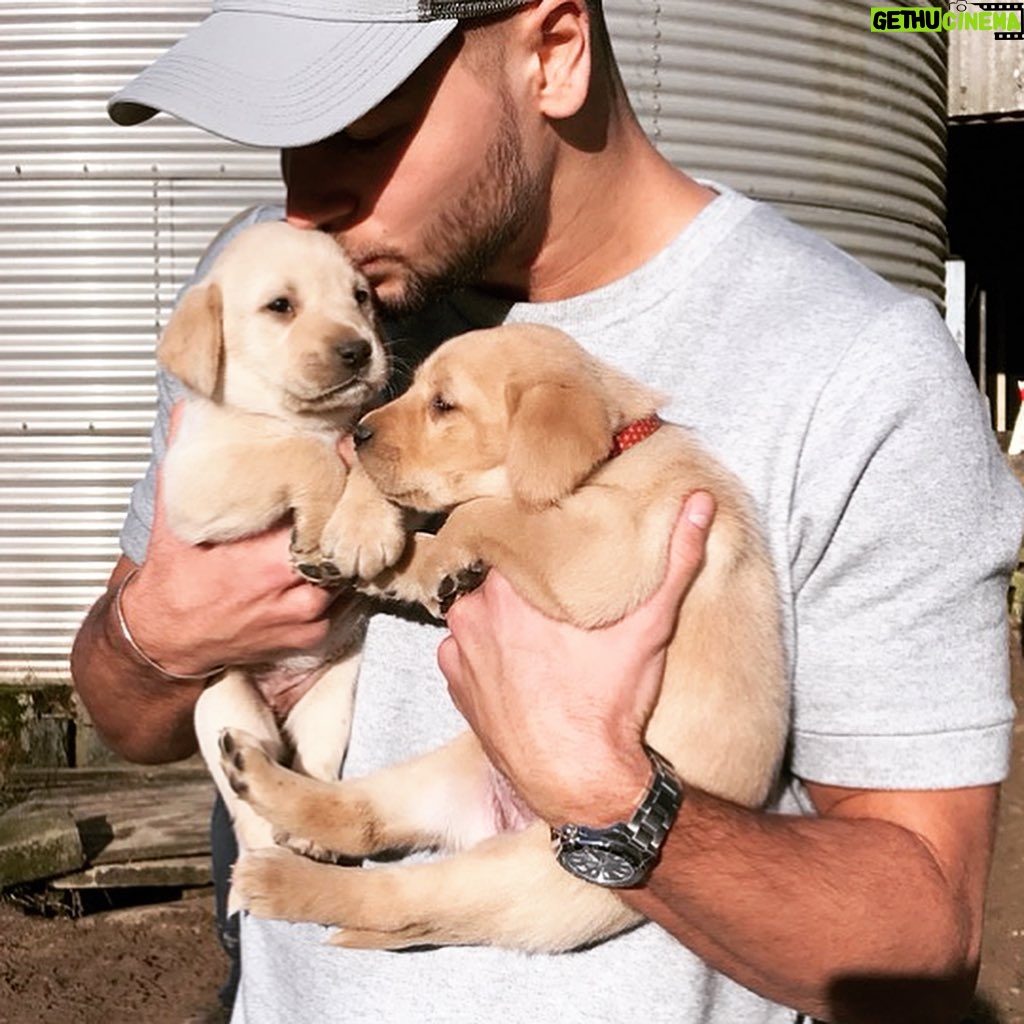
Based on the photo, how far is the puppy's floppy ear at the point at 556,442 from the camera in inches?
99.3

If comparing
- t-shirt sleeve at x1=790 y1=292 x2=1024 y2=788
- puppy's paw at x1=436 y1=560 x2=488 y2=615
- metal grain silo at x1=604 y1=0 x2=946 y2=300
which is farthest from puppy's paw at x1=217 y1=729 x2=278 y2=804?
metal grain silo at x1=604 y1=0 x2=946 y2=300

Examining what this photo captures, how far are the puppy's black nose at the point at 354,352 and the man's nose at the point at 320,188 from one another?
0.96 feet

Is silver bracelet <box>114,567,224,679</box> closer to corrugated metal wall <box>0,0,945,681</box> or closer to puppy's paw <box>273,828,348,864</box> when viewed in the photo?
puppy's paw <box>273,828,348,864</box>

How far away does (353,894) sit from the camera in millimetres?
2525

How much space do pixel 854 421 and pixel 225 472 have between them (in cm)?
130

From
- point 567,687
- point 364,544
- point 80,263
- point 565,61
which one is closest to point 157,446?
point 364,544

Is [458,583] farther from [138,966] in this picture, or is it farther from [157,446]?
[138,966]

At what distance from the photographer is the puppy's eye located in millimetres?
3252

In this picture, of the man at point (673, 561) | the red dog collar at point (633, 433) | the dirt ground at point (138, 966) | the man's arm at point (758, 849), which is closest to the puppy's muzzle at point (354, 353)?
the man at point (673, 561)

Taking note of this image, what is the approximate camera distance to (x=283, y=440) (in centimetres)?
311

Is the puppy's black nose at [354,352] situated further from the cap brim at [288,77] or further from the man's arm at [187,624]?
the cap brim at [288,77]

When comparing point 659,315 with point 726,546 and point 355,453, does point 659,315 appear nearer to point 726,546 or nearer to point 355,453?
point 726,546

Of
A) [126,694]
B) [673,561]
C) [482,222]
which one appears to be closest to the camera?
[673,561]

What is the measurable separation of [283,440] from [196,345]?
29 centimetres
